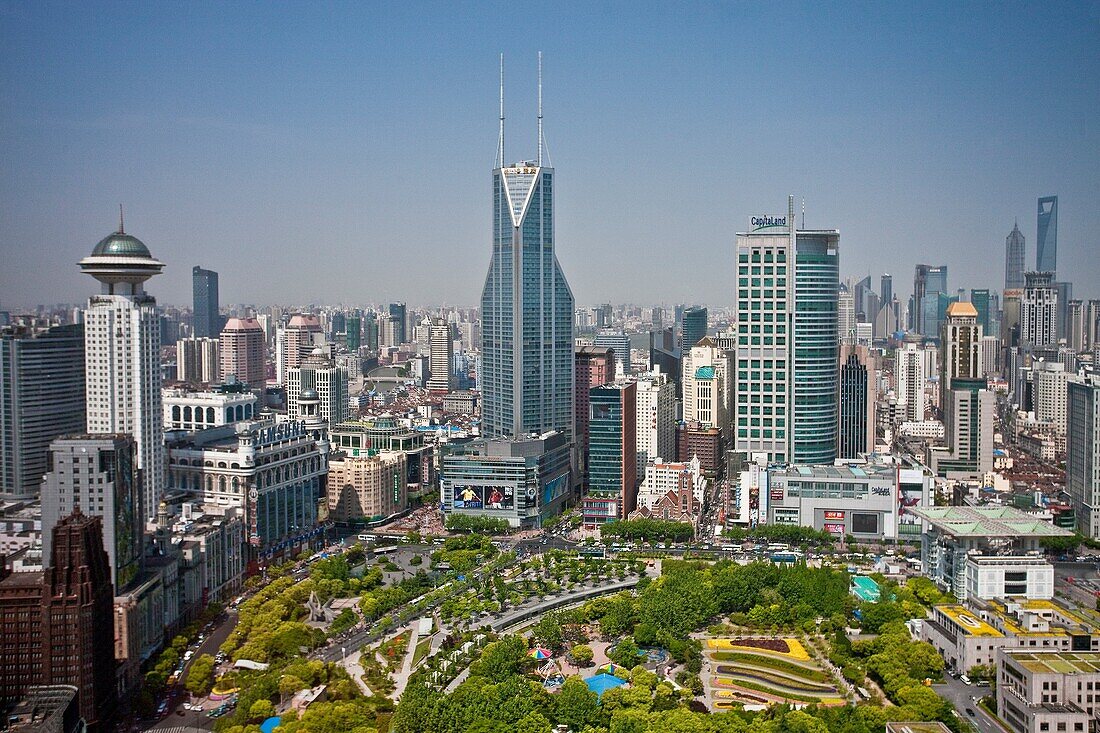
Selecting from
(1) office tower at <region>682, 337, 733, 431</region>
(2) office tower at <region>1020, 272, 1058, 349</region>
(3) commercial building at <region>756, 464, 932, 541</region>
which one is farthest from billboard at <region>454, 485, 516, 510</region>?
(2) office tower at <region>1020, 272, 1058, 349</region>

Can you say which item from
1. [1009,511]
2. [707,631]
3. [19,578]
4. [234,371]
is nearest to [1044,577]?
[1009,511]

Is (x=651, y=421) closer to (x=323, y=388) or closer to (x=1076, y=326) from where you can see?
(x=1076, y=326)

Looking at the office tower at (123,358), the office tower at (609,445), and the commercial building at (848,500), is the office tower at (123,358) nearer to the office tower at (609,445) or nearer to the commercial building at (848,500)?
the office tower at (609,445)

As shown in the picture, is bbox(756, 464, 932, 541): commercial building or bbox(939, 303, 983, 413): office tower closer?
bbox(756, 464, 932, 541): commercial building

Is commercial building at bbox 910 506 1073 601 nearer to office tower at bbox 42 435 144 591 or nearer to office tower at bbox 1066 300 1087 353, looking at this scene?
office tower at bbox 1066 300 1087 353

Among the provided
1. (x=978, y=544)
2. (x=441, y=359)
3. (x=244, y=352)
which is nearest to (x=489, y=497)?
(x=978, y=544)

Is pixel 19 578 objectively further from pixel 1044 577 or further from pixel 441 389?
pixel 441 389
